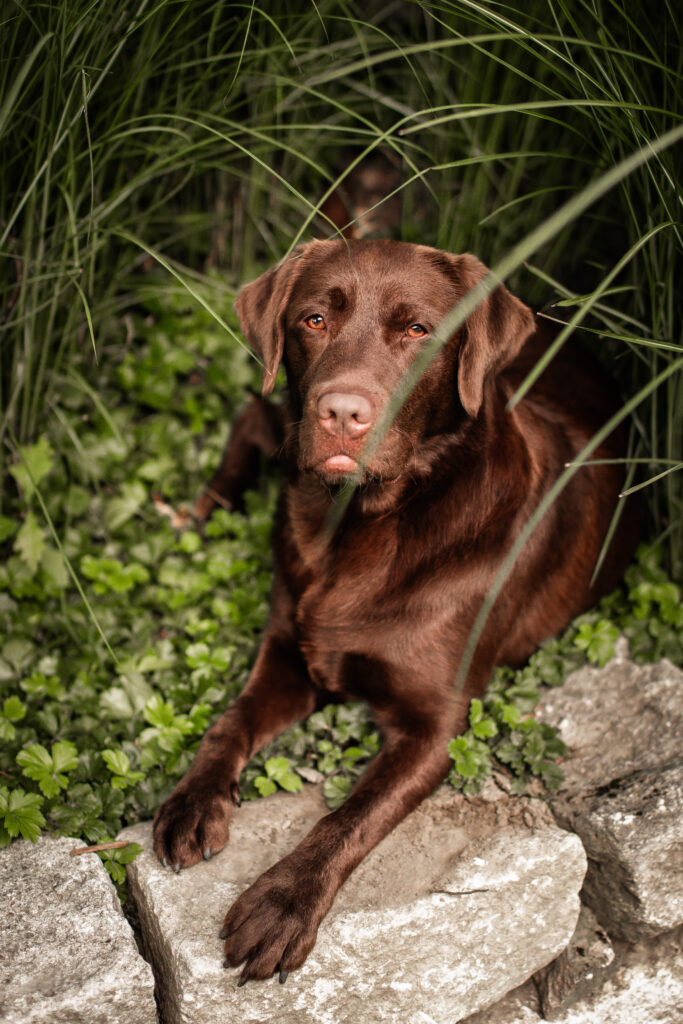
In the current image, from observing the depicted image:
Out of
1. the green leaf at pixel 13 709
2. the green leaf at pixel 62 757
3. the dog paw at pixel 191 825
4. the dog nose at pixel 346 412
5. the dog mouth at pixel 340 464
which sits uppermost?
the dog nose at pixel 346 412

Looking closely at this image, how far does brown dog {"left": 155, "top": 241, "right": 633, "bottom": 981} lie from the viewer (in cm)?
218

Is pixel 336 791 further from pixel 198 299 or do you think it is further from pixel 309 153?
pixel 309 153

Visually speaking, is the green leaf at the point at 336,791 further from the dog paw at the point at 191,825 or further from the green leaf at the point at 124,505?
the green leaf at the point at 124,505

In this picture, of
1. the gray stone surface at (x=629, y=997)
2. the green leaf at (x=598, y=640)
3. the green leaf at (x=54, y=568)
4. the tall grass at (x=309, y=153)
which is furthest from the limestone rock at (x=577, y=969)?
the green leaf at (x=54, y=568)

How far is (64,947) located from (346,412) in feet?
4.47

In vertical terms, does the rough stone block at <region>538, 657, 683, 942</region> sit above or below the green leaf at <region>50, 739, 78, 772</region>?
above

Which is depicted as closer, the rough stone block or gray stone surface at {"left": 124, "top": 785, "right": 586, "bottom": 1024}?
gray stone surface at {"left": 124, "top": 785, "right": 586, "bottom": 1024}

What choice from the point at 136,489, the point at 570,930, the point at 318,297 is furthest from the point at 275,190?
the point at 570,930

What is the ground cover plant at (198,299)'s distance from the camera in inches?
93.0

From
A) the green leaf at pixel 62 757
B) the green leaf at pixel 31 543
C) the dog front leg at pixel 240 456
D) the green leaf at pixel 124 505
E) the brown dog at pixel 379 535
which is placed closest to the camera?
the brown dog at pixel 379 535

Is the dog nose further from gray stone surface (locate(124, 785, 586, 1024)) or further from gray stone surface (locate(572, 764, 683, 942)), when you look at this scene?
gray stone surface (locate(572, 764, 683, 942))

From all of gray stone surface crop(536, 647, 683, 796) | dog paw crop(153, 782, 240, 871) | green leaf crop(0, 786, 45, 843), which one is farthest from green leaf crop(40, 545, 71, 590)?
gray stone surface crop(536, 647, 683, 796)

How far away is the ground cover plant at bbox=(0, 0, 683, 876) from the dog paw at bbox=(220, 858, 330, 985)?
387mm

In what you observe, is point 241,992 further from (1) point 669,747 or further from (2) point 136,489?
(2) point 136,489
